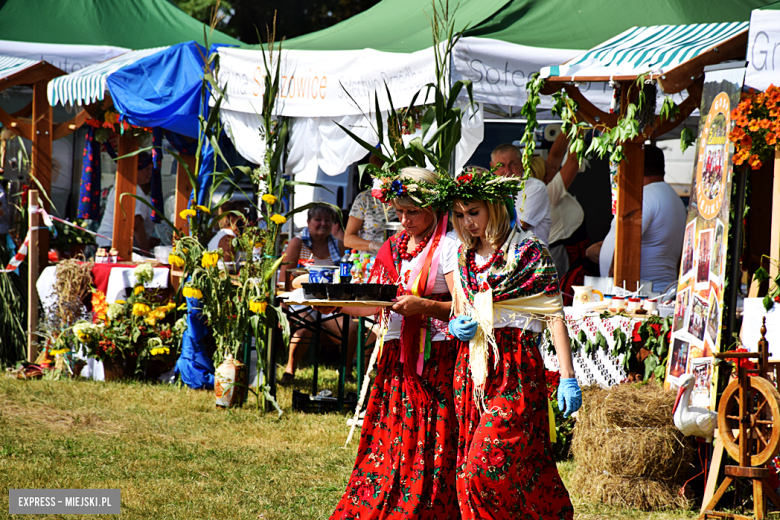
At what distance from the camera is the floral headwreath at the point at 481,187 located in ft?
10.4

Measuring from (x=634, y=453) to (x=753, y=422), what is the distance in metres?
0.66

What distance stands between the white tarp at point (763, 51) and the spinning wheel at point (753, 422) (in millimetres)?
1393

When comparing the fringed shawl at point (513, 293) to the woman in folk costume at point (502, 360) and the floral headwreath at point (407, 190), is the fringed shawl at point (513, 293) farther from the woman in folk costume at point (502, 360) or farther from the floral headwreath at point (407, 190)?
the floral headwreath at point (407, 190)

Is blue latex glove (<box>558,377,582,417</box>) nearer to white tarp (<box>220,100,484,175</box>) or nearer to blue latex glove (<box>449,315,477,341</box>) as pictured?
blue latex glove (<box>449,315,477,341</box>)

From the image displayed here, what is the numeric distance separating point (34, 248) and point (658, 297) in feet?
17.6

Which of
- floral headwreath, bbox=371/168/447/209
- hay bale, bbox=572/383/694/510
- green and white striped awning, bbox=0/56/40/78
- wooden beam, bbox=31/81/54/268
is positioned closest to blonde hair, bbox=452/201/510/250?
floral headwreath, bbox=371/168/447/209

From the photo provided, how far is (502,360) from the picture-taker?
3.14 metres

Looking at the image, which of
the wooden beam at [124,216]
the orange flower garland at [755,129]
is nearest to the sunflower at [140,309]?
the wooden beam at [124,216]

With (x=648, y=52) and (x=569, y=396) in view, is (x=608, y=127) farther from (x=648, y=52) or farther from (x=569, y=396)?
(x=569, y=396)

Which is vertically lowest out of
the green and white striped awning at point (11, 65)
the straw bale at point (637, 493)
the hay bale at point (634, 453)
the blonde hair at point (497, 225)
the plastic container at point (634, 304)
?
the straw bale at point (637, 493)

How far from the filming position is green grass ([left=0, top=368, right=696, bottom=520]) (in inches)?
161

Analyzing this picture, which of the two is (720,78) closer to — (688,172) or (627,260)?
(627,260)

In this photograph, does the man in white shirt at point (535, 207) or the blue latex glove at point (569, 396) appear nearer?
the blue latex glove at point (569, 396)

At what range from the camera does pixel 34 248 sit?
7.48 meters
